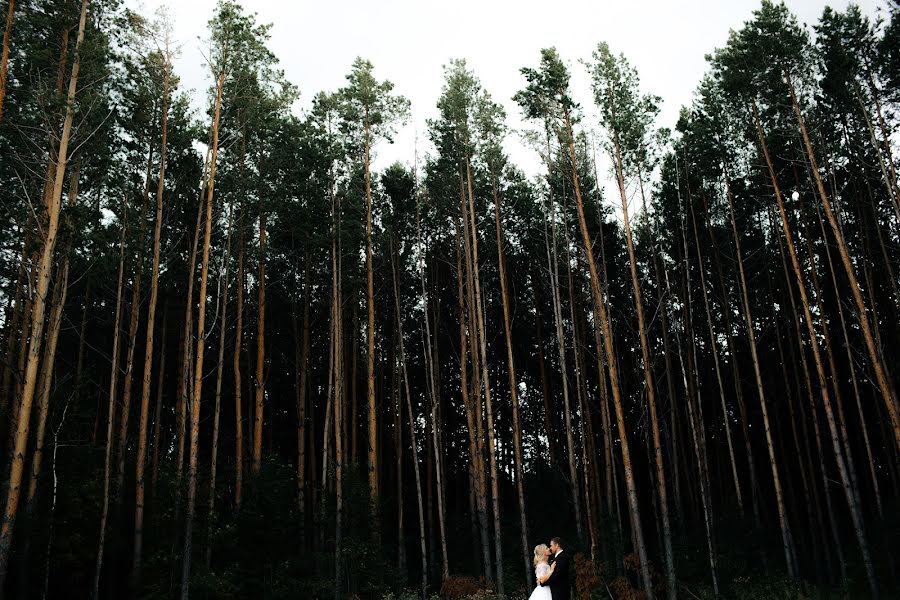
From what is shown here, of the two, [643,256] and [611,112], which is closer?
[611,112]

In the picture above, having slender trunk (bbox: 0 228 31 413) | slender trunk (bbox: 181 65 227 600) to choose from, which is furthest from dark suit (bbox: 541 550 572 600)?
slender trunk (bbox: 0 228 31 413)

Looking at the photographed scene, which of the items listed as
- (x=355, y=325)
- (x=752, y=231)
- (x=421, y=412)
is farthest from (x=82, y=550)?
(x=752, y=231)

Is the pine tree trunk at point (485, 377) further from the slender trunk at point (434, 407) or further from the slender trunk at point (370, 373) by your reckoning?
the slender trunk at point (370, 373)

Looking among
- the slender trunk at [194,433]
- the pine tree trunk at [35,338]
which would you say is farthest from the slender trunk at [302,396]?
the pine tree trunk at [35,338]

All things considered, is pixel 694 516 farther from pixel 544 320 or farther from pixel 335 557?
pixel 335 557

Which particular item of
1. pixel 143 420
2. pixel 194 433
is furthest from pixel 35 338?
pixel 143 420

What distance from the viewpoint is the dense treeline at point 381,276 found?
35.4 ft

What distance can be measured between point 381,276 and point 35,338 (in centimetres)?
1148

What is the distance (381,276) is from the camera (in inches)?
750

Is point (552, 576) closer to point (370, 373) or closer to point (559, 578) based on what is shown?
point (559, 578)

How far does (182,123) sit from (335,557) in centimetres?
1083

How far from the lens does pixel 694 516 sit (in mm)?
21031

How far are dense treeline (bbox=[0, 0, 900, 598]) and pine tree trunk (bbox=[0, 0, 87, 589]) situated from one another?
49 millimetres

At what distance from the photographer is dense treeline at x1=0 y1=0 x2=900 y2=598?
10789 mm
